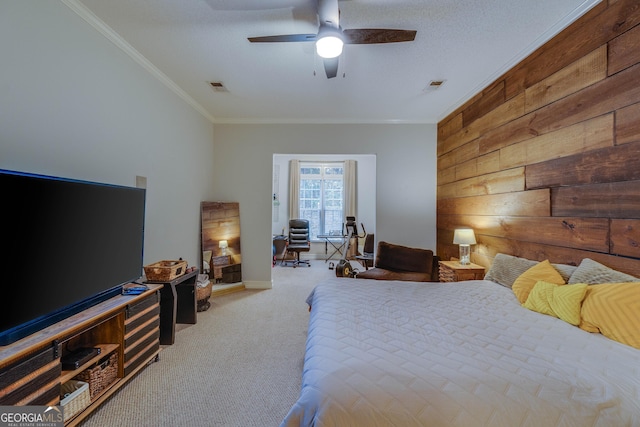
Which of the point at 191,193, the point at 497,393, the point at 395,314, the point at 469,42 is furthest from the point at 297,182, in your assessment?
the point at 497,393

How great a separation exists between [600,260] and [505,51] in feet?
6.57

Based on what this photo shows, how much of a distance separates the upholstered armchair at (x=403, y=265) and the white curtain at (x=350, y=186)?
134 inches

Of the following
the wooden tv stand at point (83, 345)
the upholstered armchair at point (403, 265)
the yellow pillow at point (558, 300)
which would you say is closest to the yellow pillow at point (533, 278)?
the yellow pillow at point (558, 300)

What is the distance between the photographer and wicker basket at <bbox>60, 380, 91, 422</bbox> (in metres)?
1.42

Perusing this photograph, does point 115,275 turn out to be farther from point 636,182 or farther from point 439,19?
point 636,182

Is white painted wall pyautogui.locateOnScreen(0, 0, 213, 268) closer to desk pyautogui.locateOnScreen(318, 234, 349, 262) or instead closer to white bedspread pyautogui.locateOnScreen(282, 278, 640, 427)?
white bedspread pyautogui.locateOnScreen(282, 278, 640, 427)

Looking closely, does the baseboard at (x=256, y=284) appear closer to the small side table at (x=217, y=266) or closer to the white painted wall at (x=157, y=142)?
the white painted wall at (x=157, y=142)

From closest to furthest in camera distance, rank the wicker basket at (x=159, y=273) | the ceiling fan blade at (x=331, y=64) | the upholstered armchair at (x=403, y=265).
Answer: the ceiling fan blade at (x=331, y=64)
the wicker basket at (x=159, y=273)
the upholstered armchair at (x=403, y=265)

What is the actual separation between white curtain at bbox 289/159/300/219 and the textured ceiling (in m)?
3.53

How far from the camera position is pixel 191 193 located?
3.65 m

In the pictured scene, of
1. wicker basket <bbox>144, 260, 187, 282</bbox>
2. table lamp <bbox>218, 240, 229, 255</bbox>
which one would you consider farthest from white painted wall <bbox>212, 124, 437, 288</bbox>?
wicker basket <bbox>144, 260, 187, 282</bbox>

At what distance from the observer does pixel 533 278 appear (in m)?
2.02

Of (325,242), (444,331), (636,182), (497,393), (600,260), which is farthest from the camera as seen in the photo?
(325,242)

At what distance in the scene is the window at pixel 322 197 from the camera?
7418 mm
